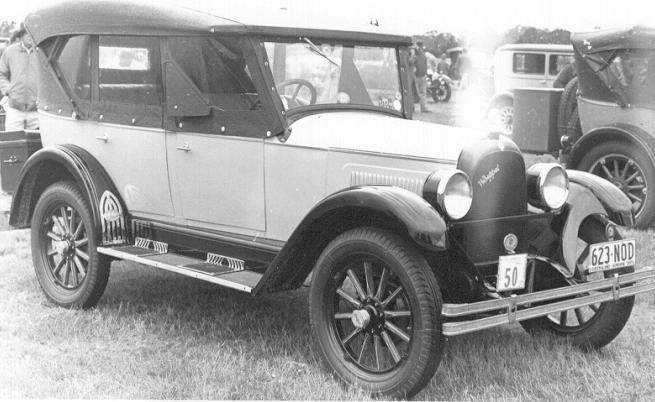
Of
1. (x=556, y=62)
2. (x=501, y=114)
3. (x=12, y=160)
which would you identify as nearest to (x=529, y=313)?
(x=12, y=160)

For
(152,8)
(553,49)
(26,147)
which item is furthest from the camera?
(553,49)

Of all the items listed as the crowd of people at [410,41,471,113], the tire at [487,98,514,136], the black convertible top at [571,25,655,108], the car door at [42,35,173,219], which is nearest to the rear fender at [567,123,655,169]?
the black convertible top at [571,25,655,108]

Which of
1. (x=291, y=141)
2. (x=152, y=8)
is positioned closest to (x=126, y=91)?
(x=152, y=8)

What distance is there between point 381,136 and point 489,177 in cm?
58

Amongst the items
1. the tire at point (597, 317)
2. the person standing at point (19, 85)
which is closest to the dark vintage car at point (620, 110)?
the tire at point (597, 317)

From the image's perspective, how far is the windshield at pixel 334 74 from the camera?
4246 mm

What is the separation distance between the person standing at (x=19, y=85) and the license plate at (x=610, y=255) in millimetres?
5958

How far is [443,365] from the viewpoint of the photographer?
12.8ft

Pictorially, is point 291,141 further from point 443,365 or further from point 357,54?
point 443,365

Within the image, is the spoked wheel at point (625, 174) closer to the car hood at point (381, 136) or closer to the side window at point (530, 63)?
the car hood at point (381, 136)

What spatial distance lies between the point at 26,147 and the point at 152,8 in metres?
1.57

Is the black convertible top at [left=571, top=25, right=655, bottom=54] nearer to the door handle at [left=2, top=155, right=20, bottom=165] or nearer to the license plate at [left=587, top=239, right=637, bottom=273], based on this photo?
the license plate at [left=587, top=239, right=637, bottom=273]

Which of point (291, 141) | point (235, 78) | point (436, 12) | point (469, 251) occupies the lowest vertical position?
point (469, 251)

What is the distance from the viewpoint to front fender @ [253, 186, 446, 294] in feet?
10.9
